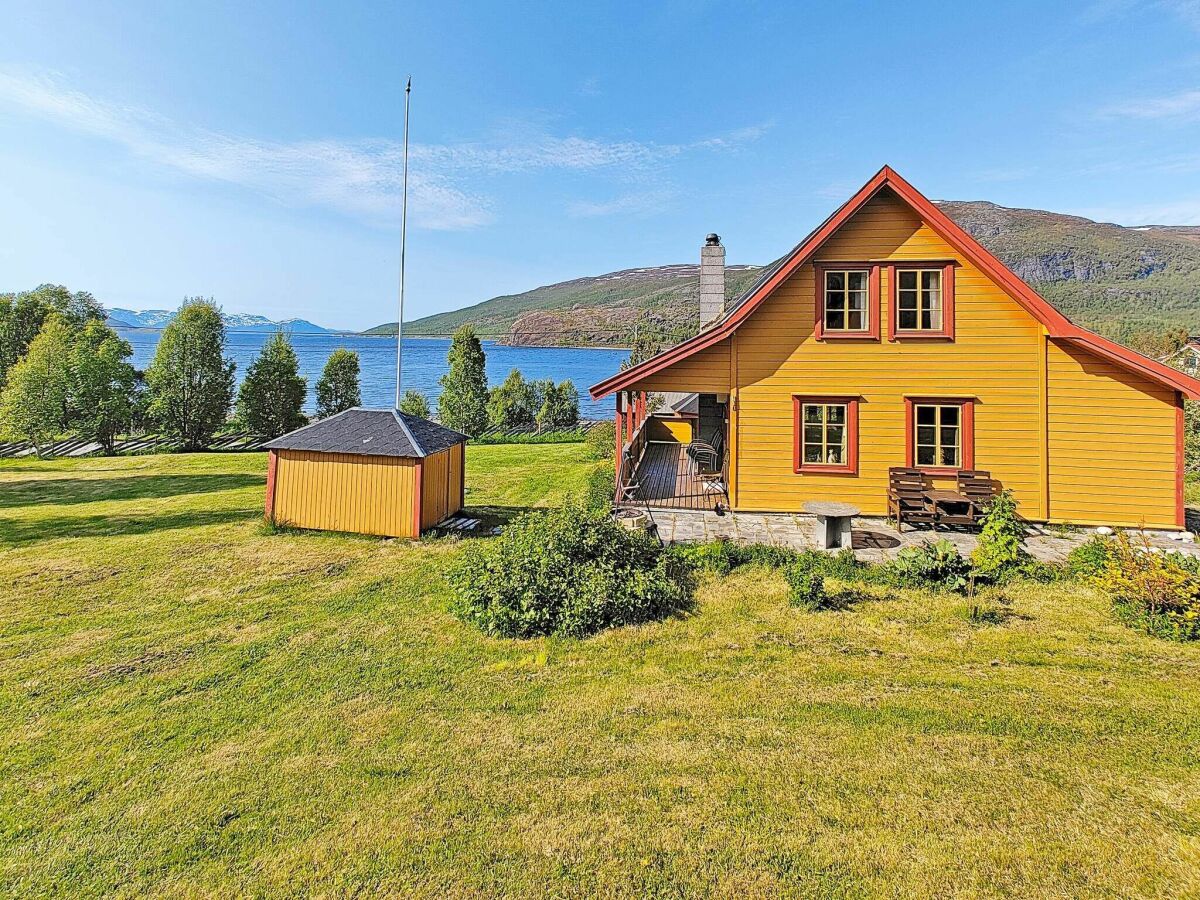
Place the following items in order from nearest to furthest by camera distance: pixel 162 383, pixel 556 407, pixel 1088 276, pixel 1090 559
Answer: pixel 1090 559 → pixel 162 383 → pixel 556 407 → pixel 1088 276

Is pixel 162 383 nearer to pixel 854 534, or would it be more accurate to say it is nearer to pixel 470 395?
pixel 470 395

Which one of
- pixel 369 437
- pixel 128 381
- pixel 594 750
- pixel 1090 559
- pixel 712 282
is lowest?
pixel 594 750

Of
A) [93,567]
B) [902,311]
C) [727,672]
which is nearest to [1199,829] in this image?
[727,672]

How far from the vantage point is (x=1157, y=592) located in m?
7.24

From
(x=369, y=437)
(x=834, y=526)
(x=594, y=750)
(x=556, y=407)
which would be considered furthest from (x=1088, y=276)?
(x=594, y=750)

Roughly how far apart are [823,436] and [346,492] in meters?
10.6

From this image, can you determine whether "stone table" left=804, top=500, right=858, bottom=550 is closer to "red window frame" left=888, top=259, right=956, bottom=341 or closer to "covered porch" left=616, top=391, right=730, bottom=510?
"covered porch" left=616, top=391, right=730, bottom=510

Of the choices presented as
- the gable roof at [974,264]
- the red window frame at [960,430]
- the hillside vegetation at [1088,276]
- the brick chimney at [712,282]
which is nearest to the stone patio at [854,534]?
the red window frame at [960,430]

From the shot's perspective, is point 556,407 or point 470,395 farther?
point 556,407

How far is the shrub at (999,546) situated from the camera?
829cm

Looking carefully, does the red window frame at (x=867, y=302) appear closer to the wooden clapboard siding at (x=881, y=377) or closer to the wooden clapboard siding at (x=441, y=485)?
the wooden clapboard siding at (x=881, y=377)

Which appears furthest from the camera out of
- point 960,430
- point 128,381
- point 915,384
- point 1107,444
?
point 128,381

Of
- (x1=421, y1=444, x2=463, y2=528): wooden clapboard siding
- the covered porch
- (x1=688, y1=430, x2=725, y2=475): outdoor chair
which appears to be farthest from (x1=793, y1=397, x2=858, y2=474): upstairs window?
(x1=421, y1=444, x2=463, y2=528): wooden clapboard siding

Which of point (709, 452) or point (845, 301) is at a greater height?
point (845, 301)
